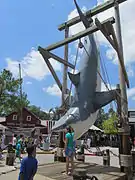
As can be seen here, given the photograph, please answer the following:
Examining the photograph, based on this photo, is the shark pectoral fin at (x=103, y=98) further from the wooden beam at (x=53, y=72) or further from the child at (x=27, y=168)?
the child at (x=27, y=168)

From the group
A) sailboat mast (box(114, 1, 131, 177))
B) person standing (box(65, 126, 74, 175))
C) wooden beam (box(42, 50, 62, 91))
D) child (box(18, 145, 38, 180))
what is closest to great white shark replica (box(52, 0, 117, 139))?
person standing (box(65, 126, 74, 175))

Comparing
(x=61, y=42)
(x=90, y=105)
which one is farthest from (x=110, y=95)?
(x=61, y=42)

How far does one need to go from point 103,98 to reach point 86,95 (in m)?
0.49

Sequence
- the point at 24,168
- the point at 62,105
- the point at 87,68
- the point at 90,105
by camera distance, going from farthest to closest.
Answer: the point at 62,105 < the point at 87,68 < the point at 90,105 < the point at 24,168

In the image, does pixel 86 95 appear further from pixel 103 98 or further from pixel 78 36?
pixel 78 36

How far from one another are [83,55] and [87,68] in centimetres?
55

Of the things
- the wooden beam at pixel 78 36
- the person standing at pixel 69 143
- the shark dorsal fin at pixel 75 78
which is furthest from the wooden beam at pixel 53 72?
the person standing at pixel 69 143

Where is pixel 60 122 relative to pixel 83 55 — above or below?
below

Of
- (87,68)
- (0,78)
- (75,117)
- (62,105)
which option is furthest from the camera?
(0,78)

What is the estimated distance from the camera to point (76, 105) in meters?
6.91

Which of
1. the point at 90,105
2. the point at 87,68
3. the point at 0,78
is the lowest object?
the point at 90,105

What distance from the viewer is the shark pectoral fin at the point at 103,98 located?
6996 mm

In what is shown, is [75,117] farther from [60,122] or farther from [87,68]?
[87,68]

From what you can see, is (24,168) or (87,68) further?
(87,68)
